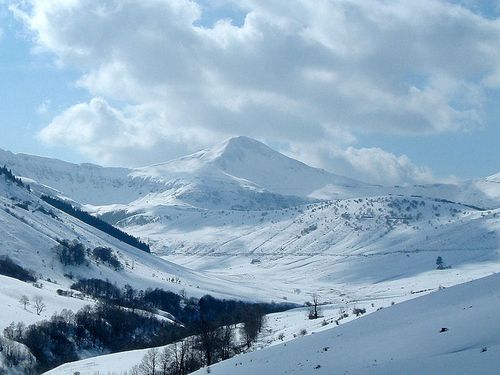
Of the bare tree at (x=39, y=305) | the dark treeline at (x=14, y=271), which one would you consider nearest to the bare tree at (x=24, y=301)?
the bare tree at (x=39, y=305)

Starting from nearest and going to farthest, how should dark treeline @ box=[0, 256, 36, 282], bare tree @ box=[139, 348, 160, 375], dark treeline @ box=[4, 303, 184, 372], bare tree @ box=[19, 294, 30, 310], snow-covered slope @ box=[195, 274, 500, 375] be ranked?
snow-covered slope @ box=[195, 274, 500, 375] < bare tree @ box=[139, 348, 160, 375] < dark treeline @ box=[4, 303, 184, 372] < bare tree @ box=[19, 294, 30, 310] < dark treeline @ box=[0, 256, 36, 282]

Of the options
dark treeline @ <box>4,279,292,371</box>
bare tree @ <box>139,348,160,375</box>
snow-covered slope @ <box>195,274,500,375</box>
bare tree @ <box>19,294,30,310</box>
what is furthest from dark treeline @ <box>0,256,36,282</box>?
snow-covered slope @ <box>195,274,500,375</box>

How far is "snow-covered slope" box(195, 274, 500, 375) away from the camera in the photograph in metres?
27.4

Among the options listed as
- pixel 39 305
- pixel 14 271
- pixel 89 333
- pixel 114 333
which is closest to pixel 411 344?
pixel 89 333

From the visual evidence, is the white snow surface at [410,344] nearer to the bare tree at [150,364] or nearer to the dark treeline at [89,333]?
the bare tree at [150,364]

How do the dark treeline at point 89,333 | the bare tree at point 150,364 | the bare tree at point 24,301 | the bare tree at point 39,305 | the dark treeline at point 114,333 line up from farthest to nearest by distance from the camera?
1. the bare tree at point 24,301
2. the bare tree at point 39,305
3. the dark treeline at point 89,333
4. the dark treeline at point 114,333
5. the bare tree at point 150,364

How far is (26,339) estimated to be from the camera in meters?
112

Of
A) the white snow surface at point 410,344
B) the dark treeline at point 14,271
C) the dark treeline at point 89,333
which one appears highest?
the dark treeline at point 14,271

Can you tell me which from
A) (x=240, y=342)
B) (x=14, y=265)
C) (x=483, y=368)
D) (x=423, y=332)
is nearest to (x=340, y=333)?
(x=423, y=332)

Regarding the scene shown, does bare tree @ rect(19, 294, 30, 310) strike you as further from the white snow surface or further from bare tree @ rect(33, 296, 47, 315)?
the white snow surface

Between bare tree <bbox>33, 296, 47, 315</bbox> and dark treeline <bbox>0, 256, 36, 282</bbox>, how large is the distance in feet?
134

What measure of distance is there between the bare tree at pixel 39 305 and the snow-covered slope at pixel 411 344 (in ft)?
327

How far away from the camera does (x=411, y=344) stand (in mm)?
33219

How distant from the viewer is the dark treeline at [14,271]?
7313 inches
